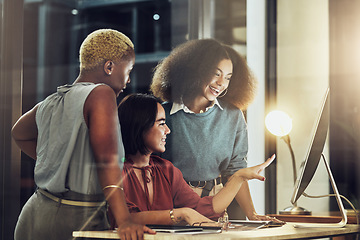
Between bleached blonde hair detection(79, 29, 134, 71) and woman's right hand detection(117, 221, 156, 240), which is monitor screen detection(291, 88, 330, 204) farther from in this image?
bleached blonde hair detection(79, 29, 134, 71)

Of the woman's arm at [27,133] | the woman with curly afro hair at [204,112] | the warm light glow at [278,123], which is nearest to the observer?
the woman's arm at [27,133]

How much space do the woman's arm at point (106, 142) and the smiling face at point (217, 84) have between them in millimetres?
692

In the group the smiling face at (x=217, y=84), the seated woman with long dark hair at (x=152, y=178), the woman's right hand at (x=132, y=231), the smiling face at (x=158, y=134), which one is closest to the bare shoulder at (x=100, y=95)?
the seated woman with long dark hair at (x=152, y=178)

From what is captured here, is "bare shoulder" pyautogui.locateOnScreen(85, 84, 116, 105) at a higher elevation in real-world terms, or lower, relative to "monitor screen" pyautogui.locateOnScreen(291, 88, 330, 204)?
higher

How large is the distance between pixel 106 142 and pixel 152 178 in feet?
1.12

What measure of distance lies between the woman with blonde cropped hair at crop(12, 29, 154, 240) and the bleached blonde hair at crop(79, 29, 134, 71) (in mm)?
48

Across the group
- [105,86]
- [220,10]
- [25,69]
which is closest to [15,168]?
[25,69]

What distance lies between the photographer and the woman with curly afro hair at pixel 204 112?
2.65 meters

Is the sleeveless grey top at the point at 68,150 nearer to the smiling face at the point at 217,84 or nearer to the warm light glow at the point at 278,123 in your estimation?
the smiling face at the point at 217,84

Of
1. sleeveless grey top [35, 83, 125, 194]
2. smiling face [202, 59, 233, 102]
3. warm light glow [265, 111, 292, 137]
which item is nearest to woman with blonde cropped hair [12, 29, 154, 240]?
sleeveless grey top [35, 83, 125, 194]

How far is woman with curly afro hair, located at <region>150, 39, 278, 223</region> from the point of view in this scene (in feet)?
8.68

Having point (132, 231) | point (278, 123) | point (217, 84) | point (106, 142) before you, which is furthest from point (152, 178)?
point (278, 123)

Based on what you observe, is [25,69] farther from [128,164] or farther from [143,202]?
[143,202]

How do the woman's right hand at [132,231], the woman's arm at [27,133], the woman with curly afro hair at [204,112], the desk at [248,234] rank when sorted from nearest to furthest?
the desk at [248,234]
the woman's right hand at [132,231]
the woman's arm at [27,133]
the woman with curly afro hair at [204,112]
